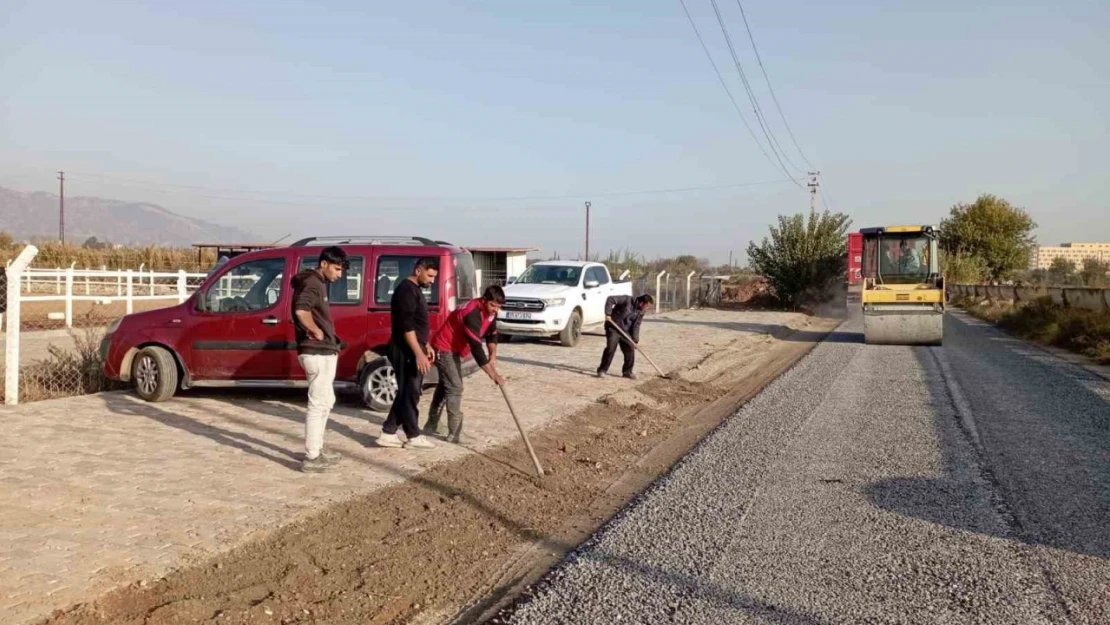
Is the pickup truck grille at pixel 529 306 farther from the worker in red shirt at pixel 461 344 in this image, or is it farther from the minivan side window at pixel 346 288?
the worker in red shirt at pixel 461 344

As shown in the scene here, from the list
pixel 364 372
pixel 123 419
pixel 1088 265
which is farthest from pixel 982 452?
pixel 1088 265

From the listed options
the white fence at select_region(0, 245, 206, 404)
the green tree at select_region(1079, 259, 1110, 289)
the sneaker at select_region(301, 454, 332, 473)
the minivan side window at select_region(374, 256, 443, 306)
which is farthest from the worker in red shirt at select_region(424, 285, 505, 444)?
the green tree at select_region(1079, 259, 1110, 289)

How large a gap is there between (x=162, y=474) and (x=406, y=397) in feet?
6.95

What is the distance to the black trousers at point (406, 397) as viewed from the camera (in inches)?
312

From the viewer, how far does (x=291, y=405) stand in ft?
33.6

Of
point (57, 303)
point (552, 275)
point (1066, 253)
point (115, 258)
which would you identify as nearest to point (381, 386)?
point (552, 275)

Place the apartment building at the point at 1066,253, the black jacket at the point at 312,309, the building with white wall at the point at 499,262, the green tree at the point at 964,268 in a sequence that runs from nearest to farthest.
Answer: the black jacket at the point at 312,309
the building with white wall at the point at 499,262
the green tree at the point at 964,268
the apartment building at the point at 1066,253

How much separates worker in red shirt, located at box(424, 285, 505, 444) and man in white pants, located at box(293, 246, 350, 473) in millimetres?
1328

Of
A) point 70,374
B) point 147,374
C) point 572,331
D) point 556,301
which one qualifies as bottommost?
point 70,374

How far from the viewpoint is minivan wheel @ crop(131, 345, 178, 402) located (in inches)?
389

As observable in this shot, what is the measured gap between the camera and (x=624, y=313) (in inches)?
555

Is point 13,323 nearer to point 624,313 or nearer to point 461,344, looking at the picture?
point 461,344

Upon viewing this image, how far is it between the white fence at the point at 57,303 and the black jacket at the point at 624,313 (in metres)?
7.76

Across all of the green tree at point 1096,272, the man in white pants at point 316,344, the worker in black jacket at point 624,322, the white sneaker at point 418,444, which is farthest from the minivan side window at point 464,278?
the green tree at point 1096,272
